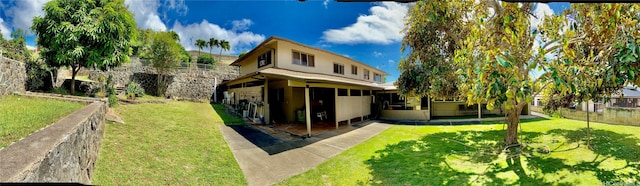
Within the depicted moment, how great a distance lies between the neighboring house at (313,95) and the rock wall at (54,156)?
22.3 ft

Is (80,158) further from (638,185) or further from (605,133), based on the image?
(605,133)

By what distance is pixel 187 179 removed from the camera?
4.58 m

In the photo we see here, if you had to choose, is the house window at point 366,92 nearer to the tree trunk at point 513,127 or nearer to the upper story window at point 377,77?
the tree trunk at point 513,127

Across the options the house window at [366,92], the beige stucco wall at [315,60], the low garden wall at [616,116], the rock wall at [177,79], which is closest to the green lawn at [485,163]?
the low garden wall at [616,116]

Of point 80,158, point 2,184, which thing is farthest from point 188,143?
point 2,184

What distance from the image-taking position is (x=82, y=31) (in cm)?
891

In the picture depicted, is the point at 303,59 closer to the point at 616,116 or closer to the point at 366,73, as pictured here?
the point at 366,73

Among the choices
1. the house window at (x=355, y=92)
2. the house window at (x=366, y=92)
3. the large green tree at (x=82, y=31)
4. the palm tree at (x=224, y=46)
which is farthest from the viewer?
the palm tree at (x=224, y=46)

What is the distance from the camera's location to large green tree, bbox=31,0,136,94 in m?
8.87

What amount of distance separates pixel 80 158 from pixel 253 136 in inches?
207

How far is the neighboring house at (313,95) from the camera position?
11.8 metres

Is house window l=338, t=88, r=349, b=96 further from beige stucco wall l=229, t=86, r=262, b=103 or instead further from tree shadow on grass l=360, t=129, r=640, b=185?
tree shadow on grass l=360, t=129, r=640, b=185

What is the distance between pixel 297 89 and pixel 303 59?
1867mm

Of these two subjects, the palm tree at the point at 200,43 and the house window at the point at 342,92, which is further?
the palm tree at the point at 200,43
